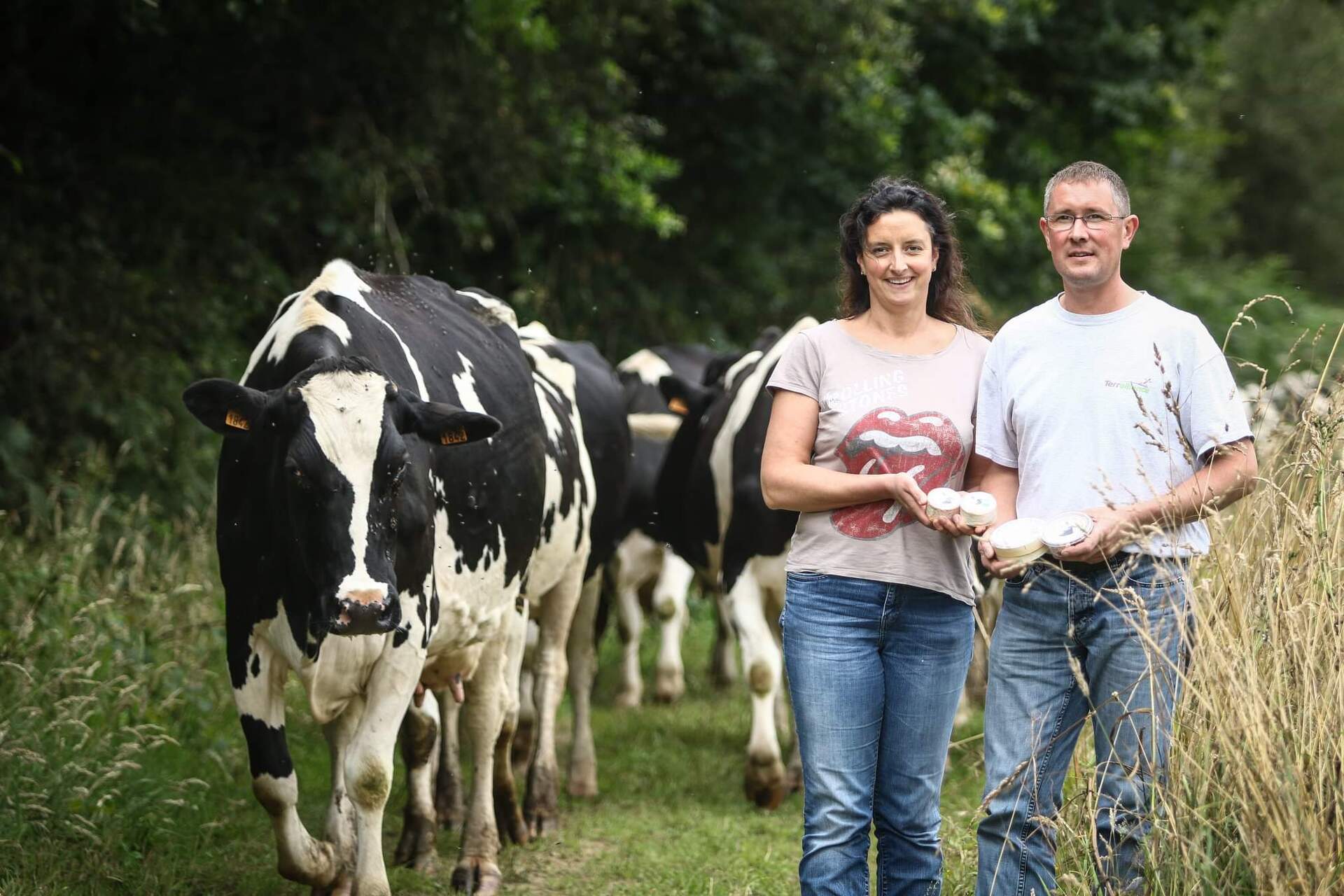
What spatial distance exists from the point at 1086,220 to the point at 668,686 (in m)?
6.66

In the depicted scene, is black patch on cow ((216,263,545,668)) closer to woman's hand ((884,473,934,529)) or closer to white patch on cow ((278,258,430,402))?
white patch on cow ((278,258,430,402))

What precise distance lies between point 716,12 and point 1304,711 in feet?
35.8

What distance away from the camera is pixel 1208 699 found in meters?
3.55

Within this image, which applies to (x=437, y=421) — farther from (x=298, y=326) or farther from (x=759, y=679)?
(x=759, y=679)

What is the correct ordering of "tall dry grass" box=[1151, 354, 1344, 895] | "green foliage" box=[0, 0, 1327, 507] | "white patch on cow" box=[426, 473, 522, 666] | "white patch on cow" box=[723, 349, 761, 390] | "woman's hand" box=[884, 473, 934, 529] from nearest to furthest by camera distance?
"tall dry grass" box=[1151, 354, 1344, 895]
"woman's hand" box=[884, 473, 934, 529]
"white patch on cow" box=[426, 473, 522, 666]
"white patch on cow" box=[723, 349, 761, 390]
"green foliage" box=[0, 0, 1327, 507]

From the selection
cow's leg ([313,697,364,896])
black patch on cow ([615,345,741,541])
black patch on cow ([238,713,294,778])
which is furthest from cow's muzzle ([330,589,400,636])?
black patch on cow ([615,345,741,541])

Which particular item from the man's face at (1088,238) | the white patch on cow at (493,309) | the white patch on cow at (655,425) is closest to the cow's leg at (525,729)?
the white patch on cow at (493,309)

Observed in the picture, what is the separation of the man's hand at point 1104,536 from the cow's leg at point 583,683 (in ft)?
13.9

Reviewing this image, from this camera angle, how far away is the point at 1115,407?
3812 millimetres

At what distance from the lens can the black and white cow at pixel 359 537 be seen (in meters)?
4.60

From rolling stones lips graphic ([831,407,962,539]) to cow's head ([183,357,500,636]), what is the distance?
1.43 meters

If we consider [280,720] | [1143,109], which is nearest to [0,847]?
[280,720]

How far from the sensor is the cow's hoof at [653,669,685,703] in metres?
10.0

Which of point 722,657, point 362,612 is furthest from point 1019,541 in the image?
point 722,657
